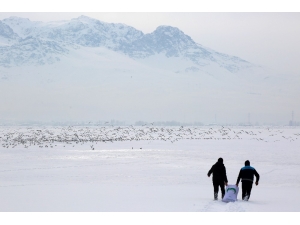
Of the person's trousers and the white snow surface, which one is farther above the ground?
the person's trousers

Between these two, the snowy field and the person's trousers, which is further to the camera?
the person's trousers

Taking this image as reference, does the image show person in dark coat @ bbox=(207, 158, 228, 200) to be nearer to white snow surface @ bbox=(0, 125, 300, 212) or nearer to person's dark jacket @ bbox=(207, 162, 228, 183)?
person's dark jacket @ bbox=(207, 162, 228, 183)

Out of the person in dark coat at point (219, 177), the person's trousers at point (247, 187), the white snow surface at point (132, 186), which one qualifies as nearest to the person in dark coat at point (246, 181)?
the person's trousers at point (247, 187)

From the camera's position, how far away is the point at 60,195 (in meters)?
14.6

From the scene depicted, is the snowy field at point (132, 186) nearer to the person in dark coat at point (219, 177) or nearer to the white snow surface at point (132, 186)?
the white snow surface at point (132, 186)

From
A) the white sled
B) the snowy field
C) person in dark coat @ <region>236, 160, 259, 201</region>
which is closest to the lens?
the snowy field

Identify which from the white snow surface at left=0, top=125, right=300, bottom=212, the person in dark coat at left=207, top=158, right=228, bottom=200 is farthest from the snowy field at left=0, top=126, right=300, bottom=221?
the person in dark coat at left=207, top=158, right=228, bottom=200

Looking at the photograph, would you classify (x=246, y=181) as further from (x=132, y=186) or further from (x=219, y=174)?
(x=132, y=186)

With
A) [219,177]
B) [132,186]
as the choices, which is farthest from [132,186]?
[219,177]
